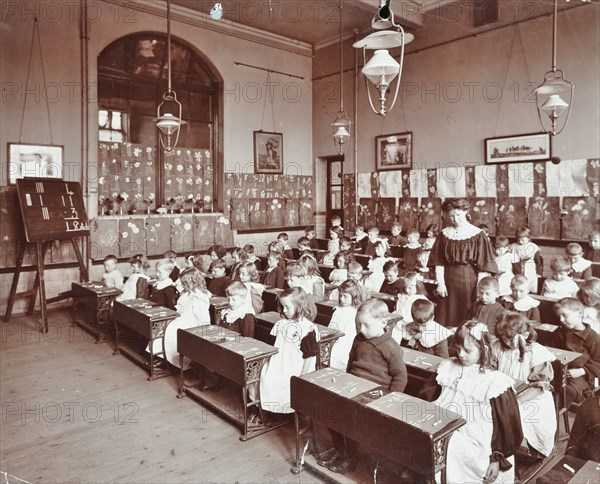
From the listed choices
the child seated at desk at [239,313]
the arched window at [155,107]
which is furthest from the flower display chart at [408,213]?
the child seated at desk at [239,313]

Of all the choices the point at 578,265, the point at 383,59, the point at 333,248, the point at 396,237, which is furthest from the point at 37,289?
the point at 578,265

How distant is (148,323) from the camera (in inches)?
186

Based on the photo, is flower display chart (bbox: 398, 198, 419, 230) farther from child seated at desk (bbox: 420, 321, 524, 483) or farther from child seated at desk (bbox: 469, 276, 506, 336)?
child seated at desk (bbox: 420, 321, 524, 483)

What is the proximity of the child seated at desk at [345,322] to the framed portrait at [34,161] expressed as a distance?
567 cm

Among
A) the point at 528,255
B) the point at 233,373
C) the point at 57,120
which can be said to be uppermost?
the point at 57,120

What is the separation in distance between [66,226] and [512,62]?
24.3ft

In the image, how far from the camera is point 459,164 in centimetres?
906

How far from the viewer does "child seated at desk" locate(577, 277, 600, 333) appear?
4035 mm

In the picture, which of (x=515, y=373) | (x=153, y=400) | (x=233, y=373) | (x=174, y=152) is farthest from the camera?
(x=174, y=152)

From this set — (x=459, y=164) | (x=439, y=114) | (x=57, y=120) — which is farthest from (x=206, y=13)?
(x=459, y=164)

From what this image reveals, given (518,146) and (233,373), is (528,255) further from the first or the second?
(233,373)

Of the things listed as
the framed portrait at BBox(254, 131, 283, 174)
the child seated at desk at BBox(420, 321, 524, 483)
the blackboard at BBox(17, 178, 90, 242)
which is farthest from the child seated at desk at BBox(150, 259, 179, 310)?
the framed portrait at BBox(254, 131, 283, 174)

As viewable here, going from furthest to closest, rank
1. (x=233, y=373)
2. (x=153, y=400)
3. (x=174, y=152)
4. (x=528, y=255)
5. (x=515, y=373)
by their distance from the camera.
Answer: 1. (x=174, y=152)
2. (x=528, y=255)
3. (x=153, y=400)
4. (x=233, y=373)
5. (x=515, y=373)

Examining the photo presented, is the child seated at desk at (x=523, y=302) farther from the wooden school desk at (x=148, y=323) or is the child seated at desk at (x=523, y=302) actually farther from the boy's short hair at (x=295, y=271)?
the wooden school desk at (x=148, y=323)
